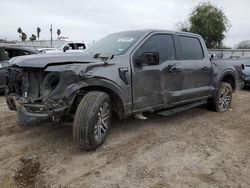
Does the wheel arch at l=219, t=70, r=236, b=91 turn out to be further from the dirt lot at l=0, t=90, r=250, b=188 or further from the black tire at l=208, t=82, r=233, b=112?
the dirt lot at l=0, t=90, r=250, b=188

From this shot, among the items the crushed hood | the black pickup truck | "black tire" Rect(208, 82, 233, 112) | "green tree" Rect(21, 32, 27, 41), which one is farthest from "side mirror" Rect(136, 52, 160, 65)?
"green tree" Rect(21, 32, 27, 41)

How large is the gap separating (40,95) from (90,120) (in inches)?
32.8

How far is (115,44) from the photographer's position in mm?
5180

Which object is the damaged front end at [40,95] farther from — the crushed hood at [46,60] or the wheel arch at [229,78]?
the wheel arch at [229,78]

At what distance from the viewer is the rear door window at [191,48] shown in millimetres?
5777

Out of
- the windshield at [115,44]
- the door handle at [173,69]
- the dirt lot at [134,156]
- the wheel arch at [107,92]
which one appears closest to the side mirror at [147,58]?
the windshield at [115,44]

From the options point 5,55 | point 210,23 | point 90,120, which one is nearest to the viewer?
point 90,120

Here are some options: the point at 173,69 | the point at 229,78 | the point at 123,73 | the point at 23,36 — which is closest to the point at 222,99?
the point at 229,78

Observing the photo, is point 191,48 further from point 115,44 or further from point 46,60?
point 46,60

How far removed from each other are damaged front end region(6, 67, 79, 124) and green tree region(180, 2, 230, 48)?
Answer: 27.9m

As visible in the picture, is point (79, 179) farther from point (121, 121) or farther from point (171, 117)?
point (171, 117)

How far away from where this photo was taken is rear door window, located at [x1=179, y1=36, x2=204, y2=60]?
19.0ft

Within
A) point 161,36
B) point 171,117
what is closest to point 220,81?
point 171,117

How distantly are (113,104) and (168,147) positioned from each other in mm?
1095
